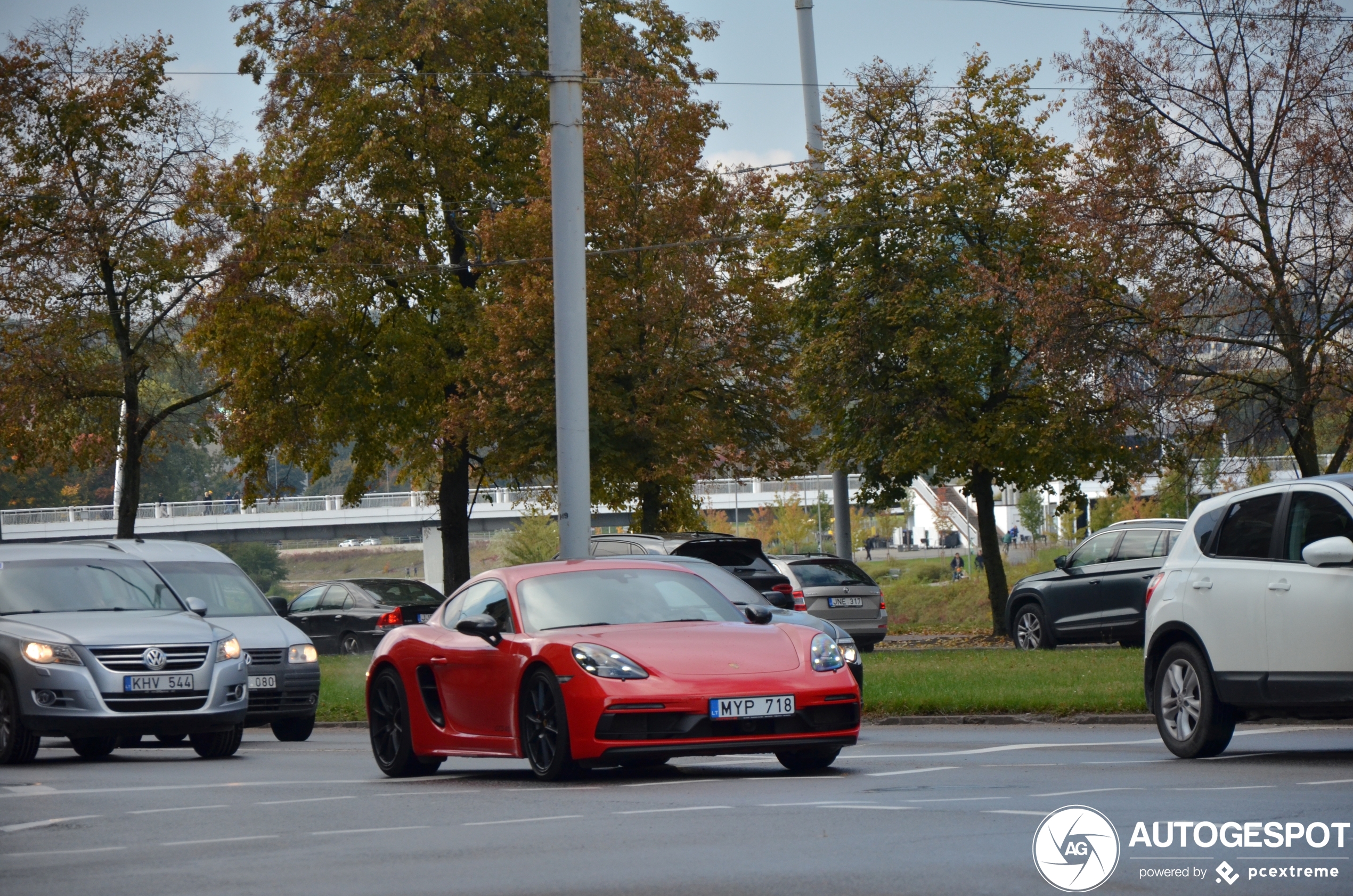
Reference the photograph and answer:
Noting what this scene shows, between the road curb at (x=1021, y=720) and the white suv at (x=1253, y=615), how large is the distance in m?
3.33

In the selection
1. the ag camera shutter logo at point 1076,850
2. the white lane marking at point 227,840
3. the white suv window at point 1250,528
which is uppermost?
the white suv window at point 1250,528

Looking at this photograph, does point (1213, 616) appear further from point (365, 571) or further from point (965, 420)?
point (365, 571)

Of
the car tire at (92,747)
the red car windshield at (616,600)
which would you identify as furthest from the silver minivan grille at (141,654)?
the red car windshield at (616,600)

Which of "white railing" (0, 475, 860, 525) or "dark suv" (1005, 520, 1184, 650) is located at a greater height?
"white railing" (0, 475, 860, 525)

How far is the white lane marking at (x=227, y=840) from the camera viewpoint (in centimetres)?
873

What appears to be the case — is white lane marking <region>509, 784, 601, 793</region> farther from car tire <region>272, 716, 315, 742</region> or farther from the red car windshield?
car tire <region>272, 716, 315, 742</region>

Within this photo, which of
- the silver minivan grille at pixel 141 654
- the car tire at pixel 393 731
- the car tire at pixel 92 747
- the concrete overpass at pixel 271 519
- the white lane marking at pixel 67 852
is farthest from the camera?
the concrete overpass at pixel 271 519

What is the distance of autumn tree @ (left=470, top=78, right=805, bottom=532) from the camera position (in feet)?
103

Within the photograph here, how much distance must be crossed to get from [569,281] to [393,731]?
8129 millimetres

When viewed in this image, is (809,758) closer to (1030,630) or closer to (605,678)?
(605,678)

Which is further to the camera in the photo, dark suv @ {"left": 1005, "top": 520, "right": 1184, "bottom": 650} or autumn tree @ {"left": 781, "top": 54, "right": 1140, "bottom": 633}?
autumn tree @ {"left": 781, "top": 54, "right": 1140, "bottom": 633}

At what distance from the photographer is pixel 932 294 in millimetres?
33031

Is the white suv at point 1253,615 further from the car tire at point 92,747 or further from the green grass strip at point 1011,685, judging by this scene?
the car tire at point 92,747

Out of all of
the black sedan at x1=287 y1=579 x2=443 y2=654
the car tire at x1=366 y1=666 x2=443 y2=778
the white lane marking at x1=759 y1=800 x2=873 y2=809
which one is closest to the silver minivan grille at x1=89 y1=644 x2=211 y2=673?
the car tire at x1=366 y1=666 x2=443 y2=778
